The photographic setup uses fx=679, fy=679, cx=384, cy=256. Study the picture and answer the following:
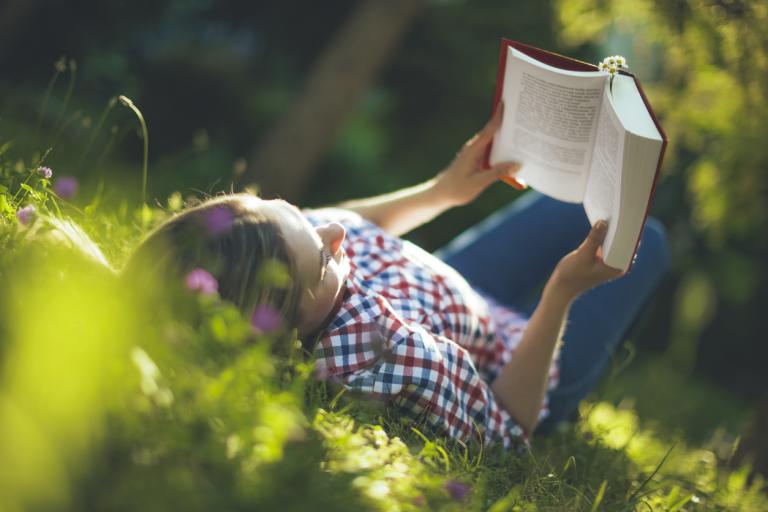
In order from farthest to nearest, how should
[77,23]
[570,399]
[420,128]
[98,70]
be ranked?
[420,128] → [77,23] → [98,70] → [570,399]

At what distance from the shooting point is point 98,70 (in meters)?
2.53

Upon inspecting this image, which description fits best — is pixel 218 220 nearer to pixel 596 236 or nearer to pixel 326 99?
pixel 596 236

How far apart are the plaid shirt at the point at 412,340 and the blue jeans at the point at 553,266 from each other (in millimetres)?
235

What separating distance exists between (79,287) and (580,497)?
100 cm

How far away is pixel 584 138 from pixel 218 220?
843 mm

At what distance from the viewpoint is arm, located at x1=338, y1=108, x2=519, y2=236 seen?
6.19 feet

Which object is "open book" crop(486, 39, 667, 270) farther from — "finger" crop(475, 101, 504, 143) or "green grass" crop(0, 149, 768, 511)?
"green grass" crop(0, 149, 768, 511)

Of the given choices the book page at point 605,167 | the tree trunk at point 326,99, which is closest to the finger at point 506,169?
the book page at point 605,167

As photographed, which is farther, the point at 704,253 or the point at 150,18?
the point at 704,253

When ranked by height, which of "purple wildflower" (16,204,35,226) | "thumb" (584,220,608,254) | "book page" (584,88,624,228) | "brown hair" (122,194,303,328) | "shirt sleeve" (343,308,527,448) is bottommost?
"shirt sleeve" (343,308,527,448)

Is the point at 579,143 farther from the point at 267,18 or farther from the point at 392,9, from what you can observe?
the point at 267,18

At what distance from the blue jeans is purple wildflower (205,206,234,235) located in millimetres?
1125

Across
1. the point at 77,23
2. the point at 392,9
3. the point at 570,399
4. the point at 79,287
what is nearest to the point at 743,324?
the point at 392,9

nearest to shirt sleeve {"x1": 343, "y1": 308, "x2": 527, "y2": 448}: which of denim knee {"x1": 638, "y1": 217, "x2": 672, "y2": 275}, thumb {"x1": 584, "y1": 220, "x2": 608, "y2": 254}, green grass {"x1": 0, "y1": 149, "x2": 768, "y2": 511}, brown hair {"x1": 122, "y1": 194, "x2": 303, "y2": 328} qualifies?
green grass {"x1": 0, "y1": 149, "x2": 768, "y2": 511}
